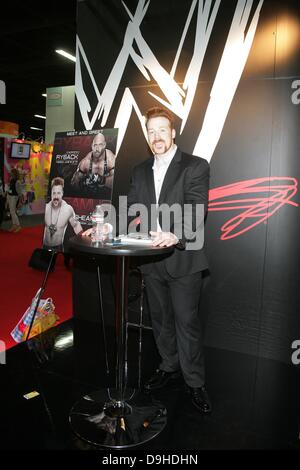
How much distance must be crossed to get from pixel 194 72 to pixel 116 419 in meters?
2.46

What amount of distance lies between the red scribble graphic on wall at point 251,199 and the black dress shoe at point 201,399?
118 centimetres

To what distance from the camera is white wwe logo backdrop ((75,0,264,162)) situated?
8.84ft

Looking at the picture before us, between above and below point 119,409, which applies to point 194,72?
above

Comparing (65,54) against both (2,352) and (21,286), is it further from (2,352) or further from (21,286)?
(2,352)

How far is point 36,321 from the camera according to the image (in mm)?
3090

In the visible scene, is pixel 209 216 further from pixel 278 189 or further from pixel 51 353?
pixel 51 353

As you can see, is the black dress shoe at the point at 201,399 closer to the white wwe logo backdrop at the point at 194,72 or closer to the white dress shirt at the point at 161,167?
the white dress shirt at the point at 161,167

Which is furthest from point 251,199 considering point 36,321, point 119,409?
point 36,321

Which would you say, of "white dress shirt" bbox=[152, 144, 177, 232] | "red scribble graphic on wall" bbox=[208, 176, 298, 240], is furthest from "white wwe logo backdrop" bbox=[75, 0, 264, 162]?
"white dress shirt" bbox=[152, 144, 177, 232]

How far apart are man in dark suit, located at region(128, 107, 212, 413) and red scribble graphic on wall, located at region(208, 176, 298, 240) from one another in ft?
2.56

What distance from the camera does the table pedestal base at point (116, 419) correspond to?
1.83 m

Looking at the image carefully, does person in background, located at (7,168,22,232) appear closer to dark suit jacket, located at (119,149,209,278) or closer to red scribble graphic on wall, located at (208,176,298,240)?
red scribble graphic on wall, located at (208,176,298,240)

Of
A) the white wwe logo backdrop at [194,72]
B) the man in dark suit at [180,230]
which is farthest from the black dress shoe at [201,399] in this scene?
the white wwe logo backdrop at [194,72]
